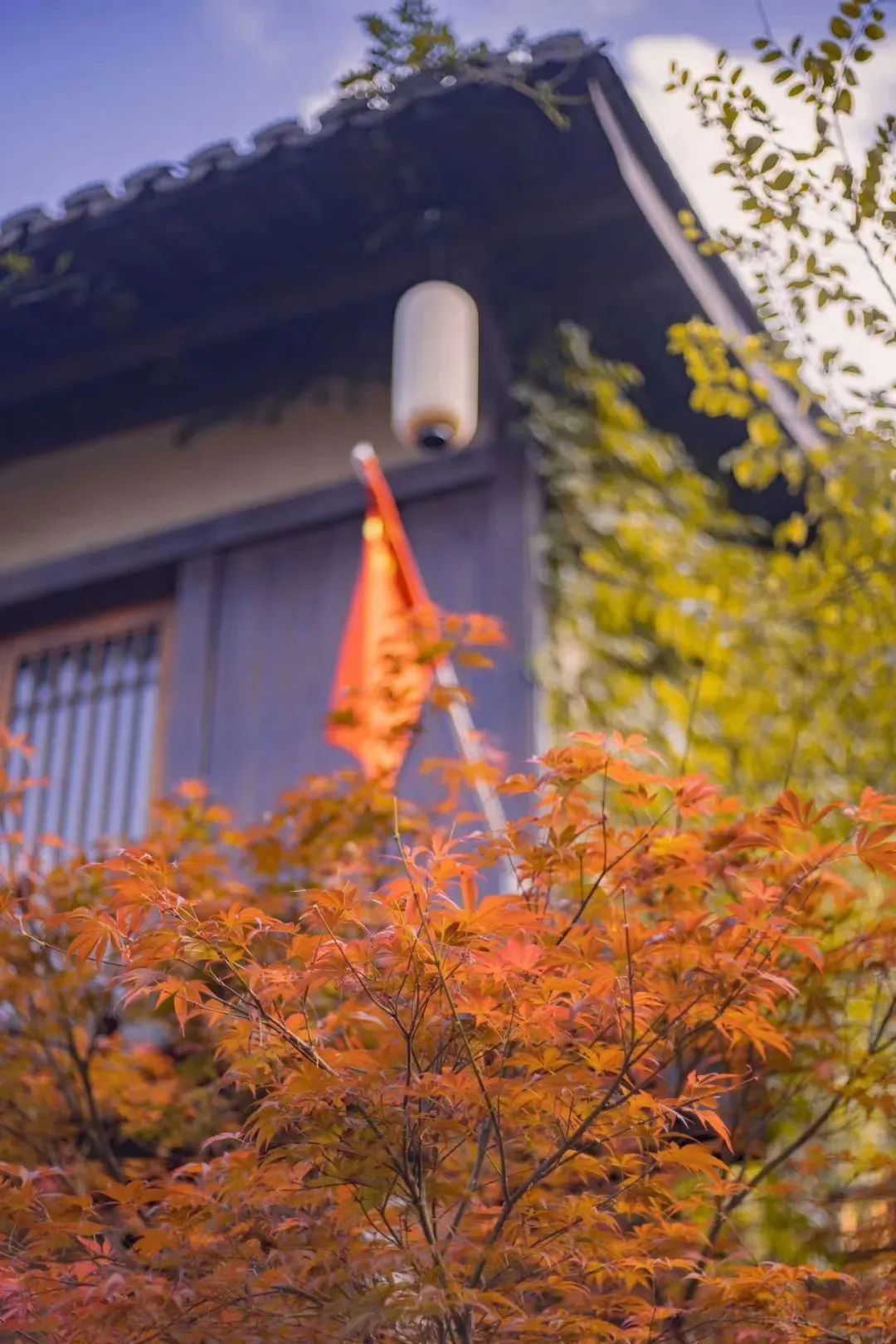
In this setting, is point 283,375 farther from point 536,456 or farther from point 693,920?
point 693,920

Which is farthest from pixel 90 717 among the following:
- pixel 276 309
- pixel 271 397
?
pixel 276 309

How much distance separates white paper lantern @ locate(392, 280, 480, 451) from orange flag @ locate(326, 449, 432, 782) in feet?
1.10

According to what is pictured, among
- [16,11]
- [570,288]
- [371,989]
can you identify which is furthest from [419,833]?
[16,11]

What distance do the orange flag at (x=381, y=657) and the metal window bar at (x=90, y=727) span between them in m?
1.12

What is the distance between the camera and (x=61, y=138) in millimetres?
6590

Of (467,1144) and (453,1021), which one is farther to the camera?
(467,1144)

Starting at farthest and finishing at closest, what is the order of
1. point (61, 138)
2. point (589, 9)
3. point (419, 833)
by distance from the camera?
point (61, 138) < point (589, 9) < point (419, 833)

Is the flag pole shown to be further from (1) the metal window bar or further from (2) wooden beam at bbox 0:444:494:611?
(1) the metal window bar

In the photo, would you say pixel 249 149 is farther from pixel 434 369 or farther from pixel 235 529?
pixel 235 529

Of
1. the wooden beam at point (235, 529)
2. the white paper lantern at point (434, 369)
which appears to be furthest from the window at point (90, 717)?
the white paper lantern at point (434, 369)

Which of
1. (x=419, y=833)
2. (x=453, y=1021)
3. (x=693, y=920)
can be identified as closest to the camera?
(x=453, y=1021)

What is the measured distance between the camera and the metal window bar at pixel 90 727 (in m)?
6.13

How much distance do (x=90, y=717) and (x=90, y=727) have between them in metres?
0.05

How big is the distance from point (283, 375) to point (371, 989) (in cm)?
439
